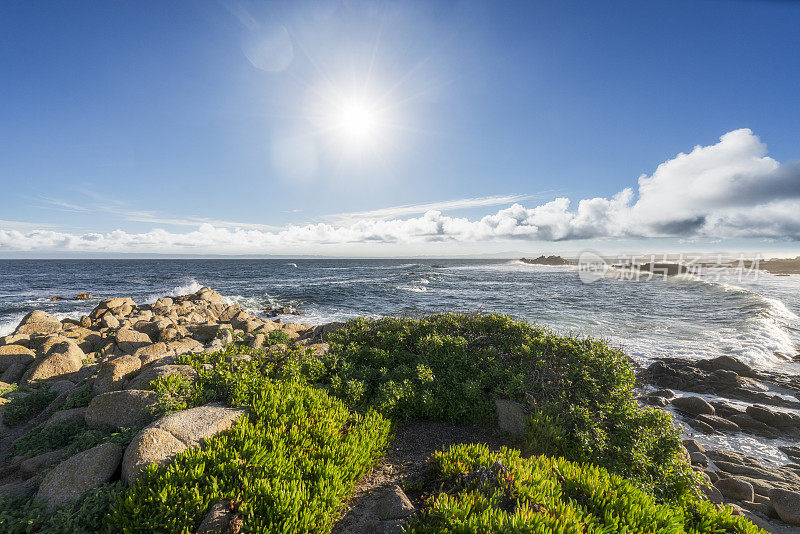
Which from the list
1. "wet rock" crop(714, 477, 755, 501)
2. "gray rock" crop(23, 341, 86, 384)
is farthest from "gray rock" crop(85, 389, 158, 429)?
"wet rock" crop(714, 477, 755, 501)

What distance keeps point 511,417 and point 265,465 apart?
16.6 feet

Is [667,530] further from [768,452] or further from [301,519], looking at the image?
[768,452]

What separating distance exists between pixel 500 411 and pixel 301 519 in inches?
189

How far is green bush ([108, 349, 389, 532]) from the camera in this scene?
3.97 metres

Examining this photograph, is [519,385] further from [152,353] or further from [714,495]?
[152,353]

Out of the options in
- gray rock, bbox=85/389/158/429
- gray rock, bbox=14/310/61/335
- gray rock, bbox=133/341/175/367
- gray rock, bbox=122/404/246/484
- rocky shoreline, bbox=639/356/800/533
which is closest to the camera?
gray rock, bbox=122/404/246/484

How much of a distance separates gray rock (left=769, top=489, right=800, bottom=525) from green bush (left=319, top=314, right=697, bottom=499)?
2.68 meters

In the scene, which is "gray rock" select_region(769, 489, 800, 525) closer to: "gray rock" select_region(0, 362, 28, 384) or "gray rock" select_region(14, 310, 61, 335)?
"gray rock" select_region(0, 362, 28, 384)

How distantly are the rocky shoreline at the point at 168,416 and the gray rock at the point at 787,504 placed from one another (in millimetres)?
18

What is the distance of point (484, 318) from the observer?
33.3ft

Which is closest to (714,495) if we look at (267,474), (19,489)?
(267,474)

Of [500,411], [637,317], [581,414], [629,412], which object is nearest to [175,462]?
[500,411]

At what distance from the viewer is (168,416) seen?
5512 millimetres

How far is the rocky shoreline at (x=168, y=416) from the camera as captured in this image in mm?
4828
